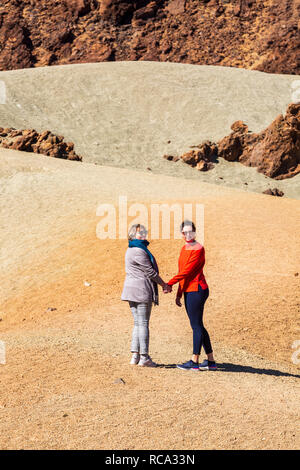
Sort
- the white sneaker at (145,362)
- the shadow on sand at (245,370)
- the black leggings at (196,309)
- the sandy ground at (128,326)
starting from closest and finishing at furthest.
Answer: the sandy ground at (128,326) → the black leggings at (196,309) → the white sneaker at (145,362) → the shadow on sand at (245,370)

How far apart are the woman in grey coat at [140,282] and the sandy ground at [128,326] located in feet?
1.47

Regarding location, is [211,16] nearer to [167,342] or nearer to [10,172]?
[10,172]

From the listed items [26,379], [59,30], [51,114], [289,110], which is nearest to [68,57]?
[59,30]

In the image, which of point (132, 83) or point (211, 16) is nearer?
point (132, 83)

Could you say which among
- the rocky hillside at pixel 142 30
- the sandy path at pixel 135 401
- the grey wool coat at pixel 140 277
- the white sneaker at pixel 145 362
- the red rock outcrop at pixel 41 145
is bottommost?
the sandy path at pixel 135 401

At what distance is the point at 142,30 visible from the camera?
68.5 meters

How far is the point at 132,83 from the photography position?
152ft

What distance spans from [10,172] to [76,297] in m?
11.2

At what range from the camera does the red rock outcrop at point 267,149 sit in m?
32.8

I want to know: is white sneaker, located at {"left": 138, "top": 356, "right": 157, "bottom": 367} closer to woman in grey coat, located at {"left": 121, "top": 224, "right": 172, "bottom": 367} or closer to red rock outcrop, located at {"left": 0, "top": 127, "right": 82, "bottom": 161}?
woman in grey coat, located at {"left": 121, "top": 224, "right": 172, "bottom": 367}

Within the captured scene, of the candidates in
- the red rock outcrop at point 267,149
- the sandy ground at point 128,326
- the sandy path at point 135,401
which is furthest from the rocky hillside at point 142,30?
the sandy path at point 135,401

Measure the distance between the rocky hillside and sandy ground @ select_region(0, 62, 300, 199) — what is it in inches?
651

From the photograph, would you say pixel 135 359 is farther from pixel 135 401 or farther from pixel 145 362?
pixel 135 401

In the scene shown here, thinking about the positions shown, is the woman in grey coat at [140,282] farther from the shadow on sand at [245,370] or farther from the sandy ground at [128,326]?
the shadow on sand at [245,370]
